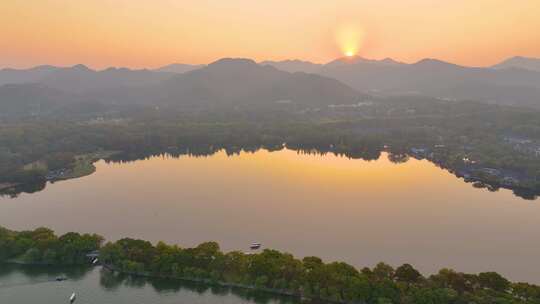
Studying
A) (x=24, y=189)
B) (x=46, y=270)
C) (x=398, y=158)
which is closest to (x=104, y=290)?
(x=46, y=270)

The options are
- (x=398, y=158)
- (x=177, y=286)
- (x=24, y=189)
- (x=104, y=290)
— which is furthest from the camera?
(x=398, y=158)

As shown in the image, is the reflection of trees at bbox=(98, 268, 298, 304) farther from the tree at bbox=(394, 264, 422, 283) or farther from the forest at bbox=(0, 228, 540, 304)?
the tree at bbox=(394, 264, 422, 283)

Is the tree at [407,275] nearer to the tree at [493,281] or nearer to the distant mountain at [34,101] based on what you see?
the tree at [493,281]

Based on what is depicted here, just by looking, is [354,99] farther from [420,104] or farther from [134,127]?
[134,127]

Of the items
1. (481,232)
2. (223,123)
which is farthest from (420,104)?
(481,232)

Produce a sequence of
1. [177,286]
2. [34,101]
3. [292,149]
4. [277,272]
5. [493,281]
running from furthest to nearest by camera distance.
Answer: [34,101] < [292,149] < [177,286] < [277,272] < [493,281]

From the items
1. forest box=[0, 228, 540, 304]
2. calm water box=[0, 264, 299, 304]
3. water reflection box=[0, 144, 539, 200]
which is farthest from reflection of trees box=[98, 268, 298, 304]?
A: water reflection box=[0, 144, 539, 200]

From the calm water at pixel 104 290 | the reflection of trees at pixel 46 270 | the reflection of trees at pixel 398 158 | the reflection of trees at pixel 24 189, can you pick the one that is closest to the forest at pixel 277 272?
the reflection of trees at pixel 46 270

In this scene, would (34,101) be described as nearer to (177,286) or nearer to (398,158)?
(398,158)

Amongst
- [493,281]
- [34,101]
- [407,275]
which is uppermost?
[34,101]
